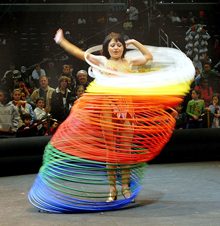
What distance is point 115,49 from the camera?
448 centimetres

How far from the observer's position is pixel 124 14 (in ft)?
45.3

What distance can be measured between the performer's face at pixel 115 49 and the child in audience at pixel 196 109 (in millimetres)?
3876

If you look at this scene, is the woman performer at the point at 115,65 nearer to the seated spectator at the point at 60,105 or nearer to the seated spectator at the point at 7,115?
the seated spectator at the point at 7,115

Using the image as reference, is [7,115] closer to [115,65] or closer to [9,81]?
[115,65]

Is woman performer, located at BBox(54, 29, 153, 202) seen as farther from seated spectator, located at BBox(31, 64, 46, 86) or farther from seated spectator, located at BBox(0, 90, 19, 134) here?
seated spectator, located at BBox(31, 64, 46, 86)

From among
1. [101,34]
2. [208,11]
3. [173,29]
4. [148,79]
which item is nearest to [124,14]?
[101,34]

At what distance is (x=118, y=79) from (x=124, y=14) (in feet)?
33.3

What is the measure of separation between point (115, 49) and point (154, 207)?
169 centimetres

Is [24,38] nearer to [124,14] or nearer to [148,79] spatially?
[124,14]

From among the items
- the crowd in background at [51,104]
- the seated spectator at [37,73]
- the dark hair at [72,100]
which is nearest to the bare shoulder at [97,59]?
the crowd in background at [51,104]

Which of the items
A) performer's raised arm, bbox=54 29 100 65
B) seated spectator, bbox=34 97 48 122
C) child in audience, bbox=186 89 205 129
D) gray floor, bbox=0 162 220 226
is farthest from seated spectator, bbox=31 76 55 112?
performer's raised arm, bbox=54 29 100 65

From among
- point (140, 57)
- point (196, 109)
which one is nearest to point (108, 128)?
point (140, 57)

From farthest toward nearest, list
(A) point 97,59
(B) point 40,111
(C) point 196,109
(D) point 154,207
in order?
1. (C) point 196,109
2. (B) point 40,111
3. (A) point 97,59
4. (D) point 154,207

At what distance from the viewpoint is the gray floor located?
3664 mm
